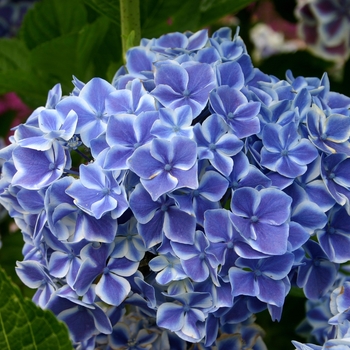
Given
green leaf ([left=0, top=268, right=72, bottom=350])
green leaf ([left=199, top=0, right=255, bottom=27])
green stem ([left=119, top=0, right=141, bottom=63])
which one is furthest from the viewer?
green leaf ([left=199, top=0, right=255, bottom=27])

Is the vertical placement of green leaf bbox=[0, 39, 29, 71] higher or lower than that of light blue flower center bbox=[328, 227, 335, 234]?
higher

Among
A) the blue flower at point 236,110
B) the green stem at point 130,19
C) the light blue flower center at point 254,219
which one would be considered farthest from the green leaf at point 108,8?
the light blue flower center at point 254,219

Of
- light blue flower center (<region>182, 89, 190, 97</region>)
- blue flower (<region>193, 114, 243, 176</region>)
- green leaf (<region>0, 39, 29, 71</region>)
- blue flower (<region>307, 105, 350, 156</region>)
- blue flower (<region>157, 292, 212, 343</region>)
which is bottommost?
blue flower (<region>157, 292, 212, 343</region>)

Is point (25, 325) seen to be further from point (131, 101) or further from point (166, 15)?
point (166, 15)

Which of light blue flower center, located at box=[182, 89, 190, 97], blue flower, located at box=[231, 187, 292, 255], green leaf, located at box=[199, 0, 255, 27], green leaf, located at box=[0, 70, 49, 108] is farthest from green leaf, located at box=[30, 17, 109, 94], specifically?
blue flower, located at box=[231, 187, 292, 255]

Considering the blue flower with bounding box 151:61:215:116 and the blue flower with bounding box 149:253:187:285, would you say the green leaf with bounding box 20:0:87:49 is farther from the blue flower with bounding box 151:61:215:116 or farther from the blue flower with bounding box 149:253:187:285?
the blue flower with bounding box 149:253:187:285

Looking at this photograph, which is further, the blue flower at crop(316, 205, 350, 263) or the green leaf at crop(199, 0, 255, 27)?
the green leaf at crop(199, 0, 255, 27)
